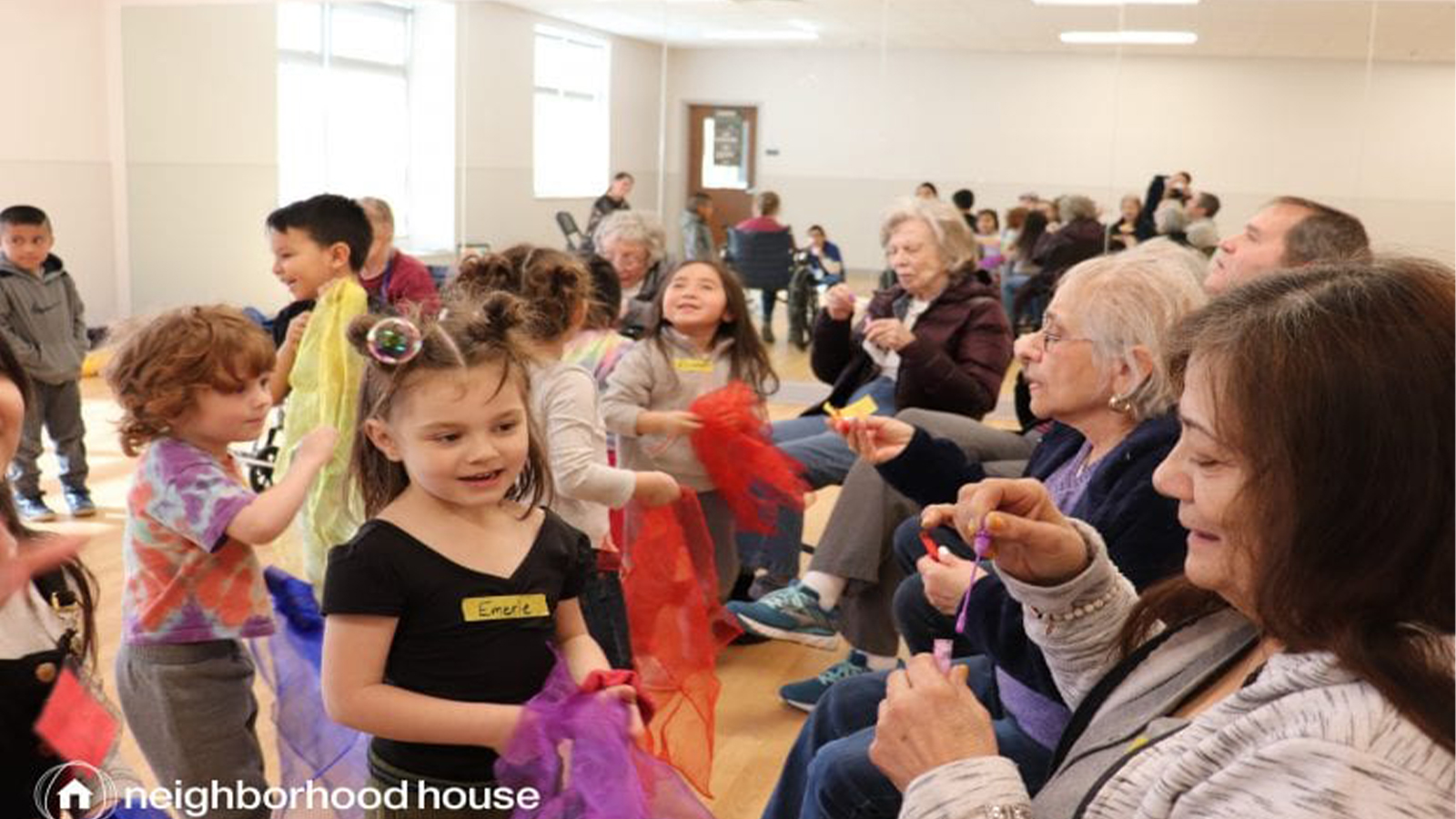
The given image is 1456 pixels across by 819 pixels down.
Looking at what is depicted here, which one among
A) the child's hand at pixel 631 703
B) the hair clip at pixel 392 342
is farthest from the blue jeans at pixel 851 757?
the hair clip at pixel 392 342

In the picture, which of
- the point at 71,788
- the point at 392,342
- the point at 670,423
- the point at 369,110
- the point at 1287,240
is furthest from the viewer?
the point at 369,110

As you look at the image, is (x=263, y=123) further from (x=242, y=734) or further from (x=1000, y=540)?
(x=1000, y=540)

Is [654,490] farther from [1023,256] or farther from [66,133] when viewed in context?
[66,133]

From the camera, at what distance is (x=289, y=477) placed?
2232 millimetres

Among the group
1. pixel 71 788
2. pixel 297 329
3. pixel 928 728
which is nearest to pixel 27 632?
pixel 71 788

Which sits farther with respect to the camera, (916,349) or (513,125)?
(513,125)

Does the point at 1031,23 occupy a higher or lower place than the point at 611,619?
higher

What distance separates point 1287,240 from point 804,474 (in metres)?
1.60

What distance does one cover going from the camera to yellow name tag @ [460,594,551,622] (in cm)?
181

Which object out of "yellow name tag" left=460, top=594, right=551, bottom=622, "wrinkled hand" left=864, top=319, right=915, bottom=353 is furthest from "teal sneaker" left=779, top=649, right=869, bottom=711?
"yellow name tag" left=460, top=594, right=551, bottom=622

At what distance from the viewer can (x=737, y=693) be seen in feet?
12.9

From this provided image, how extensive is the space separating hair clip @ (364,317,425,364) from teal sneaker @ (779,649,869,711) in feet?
7.26

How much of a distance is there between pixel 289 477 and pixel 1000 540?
1235 millimetres

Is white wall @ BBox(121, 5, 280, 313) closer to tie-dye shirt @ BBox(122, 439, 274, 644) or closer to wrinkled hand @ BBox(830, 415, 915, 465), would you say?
tie-dye shirt @ BBox(122, 439, 274, 644)
